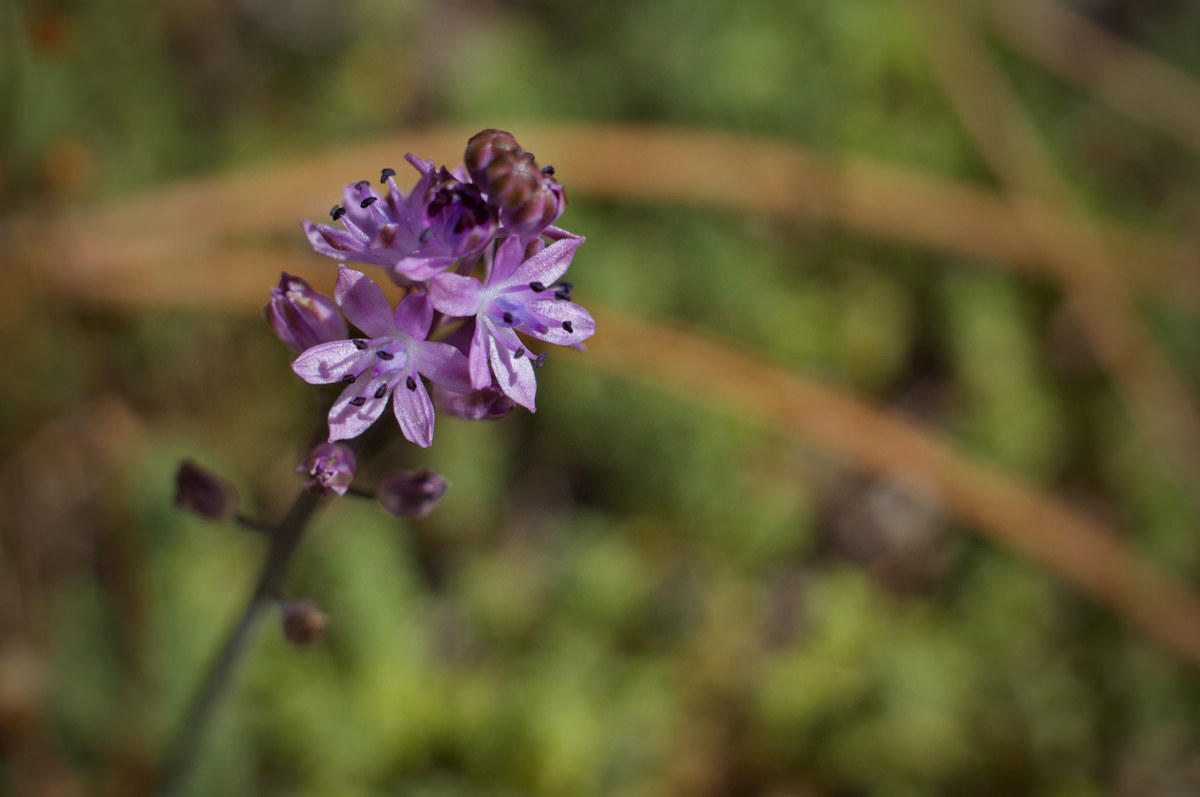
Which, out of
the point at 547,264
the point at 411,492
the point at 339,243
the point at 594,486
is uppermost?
the point at 594,486

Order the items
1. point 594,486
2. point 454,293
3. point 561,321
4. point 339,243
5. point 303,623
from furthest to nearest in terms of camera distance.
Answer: point 594,486 → point 303,623 → point 561,321 → point 339,243 → point 454,293

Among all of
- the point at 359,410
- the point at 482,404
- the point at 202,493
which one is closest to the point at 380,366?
the point at 359,410

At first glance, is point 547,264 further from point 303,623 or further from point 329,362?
point 303,623

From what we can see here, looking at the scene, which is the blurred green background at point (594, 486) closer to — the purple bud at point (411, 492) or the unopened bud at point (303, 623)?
the unopened bud at point (303, 623)

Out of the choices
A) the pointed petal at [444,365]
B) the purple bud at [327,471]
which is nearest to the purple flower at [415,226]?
the pointed petal at [444,365]

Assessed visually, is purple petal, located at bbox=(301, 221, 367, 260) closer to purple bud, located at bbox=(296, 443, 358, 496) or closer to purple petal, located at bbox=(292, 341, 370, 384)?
purple petal, located at bbox=(292, 341, 370, 384)

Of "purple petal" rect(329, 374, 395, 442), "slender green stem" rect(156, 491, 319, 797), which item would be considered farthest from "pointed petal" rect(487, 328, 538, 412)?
"slender green stem" rect(156, 491, 319, 797)

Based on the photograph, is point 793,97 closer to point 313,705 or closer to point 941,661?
point 941,661
